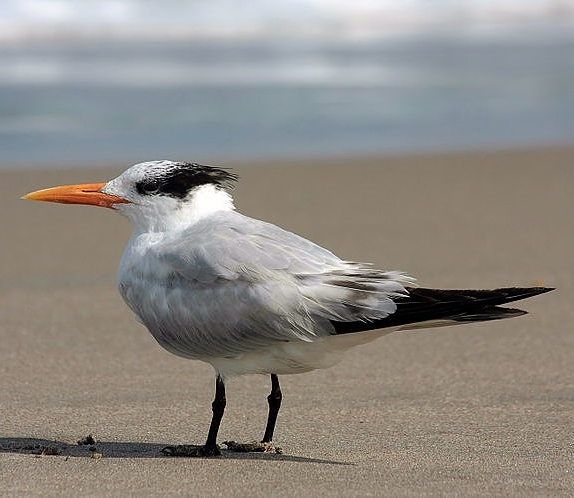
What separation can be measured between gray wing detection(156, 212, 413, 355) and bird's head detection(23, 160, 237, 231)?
233mm

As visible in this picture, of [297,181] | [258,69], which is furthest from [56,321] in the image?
[258,69]

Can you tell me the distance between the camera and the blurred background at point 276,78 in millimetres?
10922

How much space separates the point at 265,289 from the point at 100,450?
792mm

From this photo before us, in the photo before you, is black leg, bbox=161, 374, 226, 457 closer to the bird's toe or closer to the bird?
the bird

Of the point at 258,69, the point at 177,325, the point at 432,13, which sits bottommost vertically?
the point at 177,325

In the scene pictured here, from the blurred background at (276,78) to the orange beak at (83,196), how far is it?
5.36 m

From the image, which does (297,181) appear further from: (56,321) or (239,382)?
(239,382)

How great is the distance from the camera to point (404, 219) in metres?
8.25

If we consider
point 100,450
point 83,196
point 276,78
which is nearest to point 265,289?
point 100,450

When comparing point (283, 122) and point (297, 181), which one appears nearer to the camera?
point (297, 181)

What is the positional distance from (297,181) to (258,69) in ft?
17.8

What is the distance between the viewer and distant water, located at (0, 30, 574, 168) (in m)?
10.8

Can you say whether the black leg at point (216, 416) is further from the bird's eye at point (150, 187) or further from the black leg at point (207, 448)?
the bird's eye at point (150, 187)

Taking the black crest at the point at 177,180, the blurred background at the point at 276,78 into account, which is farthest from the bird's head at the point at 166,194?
the blurred background at the point at 276,78
